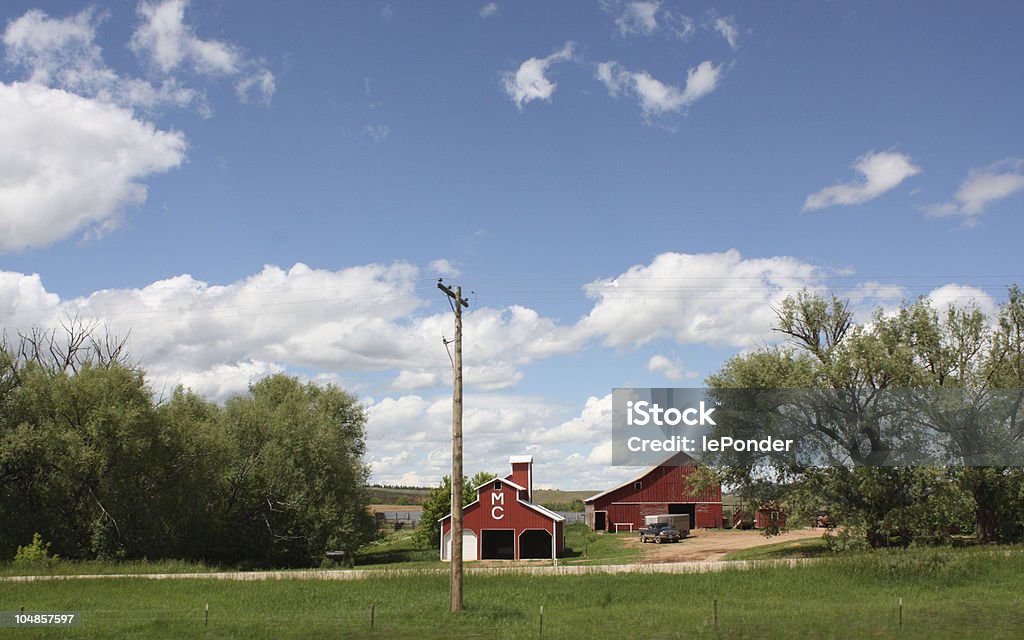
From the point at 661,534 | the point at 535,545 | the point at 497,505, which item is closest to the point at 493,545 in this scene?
the point at 497,505

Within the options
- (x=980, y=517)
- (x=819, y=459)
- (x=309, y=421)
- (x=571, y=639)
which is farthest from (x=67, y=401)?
(x=980, y=517)

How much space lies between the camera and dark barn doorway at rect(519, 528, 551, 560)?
59.9m

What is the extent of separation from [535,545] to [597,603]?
31.2 metres

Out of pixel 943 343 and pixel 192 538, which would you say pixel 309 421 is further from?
pixel 943 343

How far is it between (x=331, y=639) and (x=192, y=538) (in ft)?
112

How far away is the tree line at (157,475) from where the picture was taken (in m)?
46.9

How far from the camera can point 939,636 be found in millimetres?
23125

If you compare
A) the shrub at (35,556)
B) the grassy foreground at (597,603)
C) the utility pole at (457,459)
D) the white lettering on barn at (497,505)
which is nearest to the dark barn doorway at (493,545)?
the white lettering on barn at (497,505)

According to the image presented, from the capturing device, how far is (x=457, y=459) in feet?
87.0

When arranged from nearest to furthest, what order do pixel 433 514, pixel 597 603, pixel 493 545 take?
pixel 597 603, pixel 493 545, pixel 433 514

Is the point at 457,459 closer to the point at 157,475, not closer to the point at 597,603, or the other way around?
the point at 597,603

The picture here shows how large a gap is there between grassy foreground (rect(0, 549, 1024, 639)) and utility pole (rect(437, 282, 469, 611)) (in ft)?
3.45

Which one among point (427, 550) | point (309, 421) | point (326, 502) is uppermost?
point (309, 421)

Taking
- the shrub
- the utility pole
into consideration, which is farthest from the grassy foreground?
the shrub
